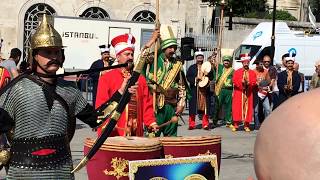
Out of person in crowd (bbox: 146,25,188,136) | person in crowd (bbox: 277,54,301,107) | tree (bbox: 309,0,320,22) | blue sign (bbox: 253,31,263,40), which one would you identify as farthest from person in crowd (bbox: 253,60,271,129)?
tree (bbox: 309,0,320,22)

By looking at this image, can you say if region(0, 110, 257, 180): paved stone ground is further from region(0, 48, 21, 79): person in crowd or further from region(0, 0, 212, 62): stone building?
region(0, 0, 212, 62): stone building

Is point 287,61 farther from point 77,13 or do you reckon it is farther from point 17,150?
point 77,13

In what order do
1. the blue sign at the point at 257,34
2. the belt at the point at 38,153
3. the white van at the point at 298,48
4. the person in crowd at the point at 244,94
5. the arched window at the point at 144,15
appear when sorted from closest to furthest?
the belt at the point at 38,153 → the person in crowd at the point at 244,94 → the white van at the point at 298,48 → the blue sign at the point at 257,34 → the arched window at the point at 144,15

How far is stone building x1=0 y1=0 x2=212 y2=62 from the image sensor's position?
28.3 metres

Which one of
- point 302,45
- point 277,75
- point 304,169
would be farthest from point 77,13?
point 304,169

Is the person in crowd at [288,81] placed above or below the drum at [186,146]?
below

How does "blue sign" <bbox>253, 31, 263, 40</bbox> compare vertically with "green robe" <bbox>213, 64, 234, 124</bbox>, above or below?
above

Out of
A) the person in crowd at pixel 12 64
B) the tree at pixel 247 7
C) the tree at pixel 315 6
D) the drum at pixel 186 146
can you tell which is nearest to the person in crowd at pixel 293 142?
the drum at pixel 186 146

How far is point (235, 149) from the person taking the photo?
476 inches

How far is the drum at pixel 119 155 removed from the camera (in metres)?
5.80

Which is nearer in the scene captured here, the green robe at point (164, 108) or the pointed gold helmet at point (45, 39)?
the pointed gold helmet at point (45, 39)

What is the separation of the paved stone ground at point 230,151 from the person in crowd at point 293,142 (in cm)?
735

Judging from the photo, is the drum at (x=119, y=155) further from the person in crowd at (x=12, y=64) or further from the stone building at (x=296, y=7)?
the stone building at (x=296, y=7)

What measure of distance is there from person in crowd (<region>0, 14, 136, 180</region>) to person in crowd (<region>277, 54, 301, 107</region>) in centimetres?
1088
